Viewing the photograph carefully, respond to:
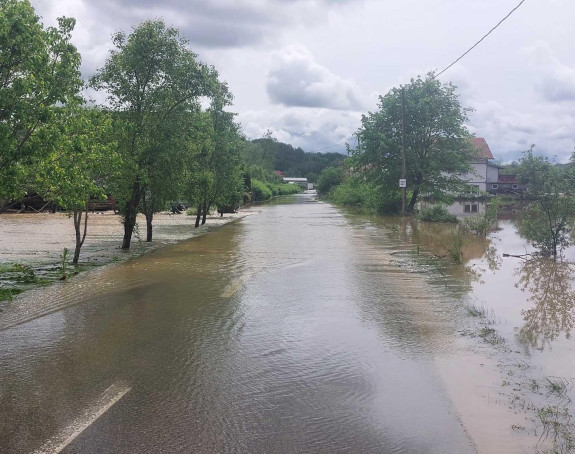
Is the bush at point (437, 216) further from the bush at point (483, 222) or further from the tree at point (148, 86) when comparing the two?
the tree at point (148, 86)

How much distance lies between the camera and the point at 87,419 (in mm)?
4789

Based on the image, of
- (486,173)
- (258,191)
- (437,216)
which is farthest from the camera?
(258,191)

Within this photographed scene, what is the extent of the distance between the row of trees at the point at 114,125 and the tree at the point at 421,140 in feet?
33.7

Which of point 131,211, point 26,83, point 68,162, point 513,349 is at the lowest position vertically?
point 513,349

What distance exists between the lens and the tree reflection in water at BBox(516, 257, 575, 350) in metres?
8.05

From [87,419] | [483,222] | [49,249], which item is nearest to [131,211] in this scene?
[49,249]

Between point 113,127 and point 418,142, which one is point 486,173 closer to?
point 418,142

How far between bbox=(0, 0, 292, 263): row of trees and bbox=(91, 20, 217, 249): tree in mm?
34

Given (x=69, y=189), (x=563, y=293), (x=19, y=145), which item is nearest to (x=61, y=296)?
(x=69, y=189)

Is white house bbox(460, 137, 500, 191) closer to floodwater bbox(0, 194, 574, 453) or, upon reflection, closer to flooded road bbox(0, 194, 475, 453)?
floodwater bbox(0, 194, 574, 453)

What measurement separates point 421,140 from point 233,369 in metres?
33.3

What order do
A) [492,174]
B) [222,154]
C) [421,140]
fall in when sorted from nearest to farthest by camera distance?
1. [222,154]
2. [421,140]
3. [492,174]

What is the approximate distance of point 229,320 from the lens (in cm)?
867

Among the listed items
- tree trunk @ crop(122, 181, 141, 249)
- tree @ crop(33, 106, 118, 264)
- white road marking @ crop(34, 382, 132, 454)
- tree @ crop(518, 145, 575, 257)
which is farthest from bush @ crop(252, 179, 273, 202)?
white road marking @ crop(34, 382, 132, 454)
